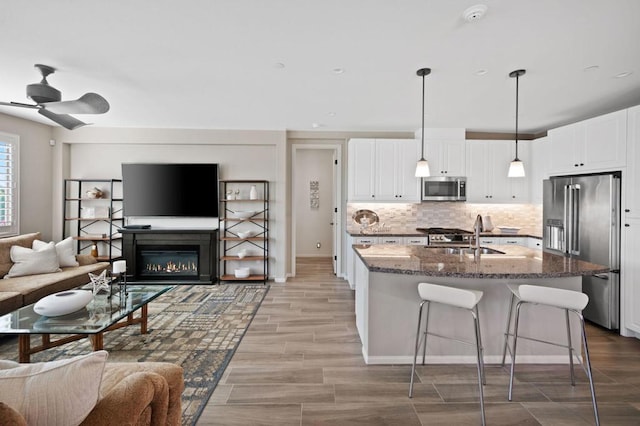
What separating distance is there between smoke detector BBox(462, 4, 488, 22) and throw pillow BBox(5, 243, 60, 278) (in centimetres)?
500

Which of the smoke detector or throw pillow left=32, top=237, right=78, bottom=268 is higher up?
the smoke detector

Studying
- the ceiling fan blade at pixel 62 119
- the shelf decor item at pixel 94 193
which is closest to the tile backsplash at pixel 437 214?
the ceiling fan blade at pixel 62 119

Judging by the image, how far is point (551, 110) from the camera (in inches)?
167

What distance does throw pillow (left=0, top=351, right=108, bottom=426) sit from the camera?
1037 mm

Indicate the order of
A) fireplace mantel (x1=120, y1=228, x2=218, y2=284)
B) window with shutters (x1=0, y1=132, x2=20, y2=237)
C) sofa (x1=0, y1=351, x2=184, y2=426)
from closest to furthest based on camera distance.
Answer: sofa (x1=0, y1=351, x2=184, y2=426) < window with shutters (x1=0, y1=132, x2=20, y2=237) < fireplace mantel (x1=120, y1=228, x2=218, y2=284)

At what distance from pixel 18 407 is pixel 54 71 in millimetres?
3167

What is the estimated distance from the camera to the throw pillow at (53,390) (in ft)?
3.40

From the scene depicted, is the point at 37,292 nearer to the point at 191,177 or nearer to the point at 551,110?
the point at 191,177

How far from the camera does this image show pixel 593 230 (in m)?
3.56

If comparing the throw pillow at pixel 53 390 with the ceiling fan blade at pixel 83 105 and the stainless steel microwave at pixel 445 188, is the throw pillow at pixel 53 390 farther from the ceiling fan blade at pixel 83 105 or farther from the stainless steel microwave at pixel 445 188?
the stainless steel microwave at pixel 445 188

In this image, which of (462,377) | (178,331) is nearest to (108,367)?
(178,331)

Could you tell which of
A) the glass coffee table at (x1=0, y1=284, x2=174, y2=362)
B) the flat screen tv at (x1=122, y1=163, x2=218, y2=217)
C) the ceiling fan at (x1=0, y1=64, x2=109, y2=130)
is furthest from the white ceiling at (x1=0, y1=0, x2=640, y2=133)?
the glass coffee table at (x1=0, y1=284, x2=174, y2=362)

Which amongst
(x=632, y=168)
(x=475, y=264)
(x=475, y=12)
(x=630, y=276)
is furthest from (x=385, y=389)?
(x=632, y=168)

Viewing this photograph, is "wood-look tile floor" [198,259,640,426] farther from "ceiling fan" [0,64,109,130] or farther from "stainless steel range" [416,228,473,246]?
"ceiling fan" [0,64,109,130]
